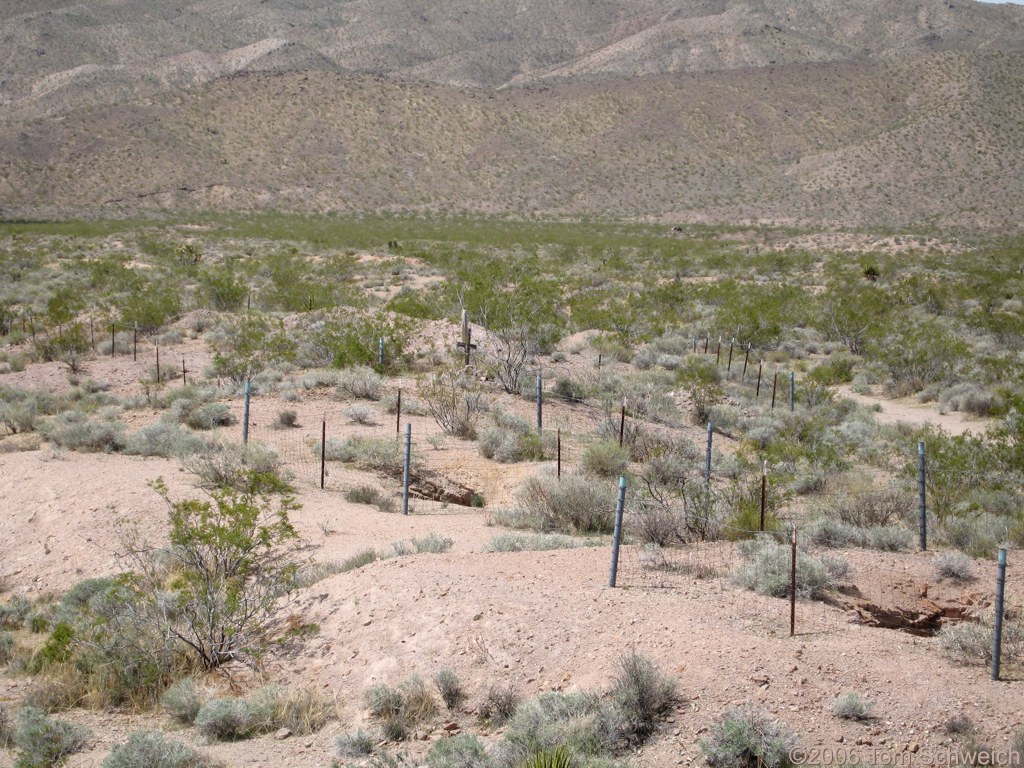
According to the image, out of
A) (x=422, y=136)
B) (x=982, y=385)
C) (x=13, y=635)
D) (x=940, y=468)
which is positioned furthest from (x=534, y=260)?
(x=422, y=136)

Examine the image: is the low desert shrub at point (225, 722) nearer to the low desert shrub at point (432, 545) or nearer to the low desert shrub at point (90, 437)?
the low desert shrub at point (432, 545)

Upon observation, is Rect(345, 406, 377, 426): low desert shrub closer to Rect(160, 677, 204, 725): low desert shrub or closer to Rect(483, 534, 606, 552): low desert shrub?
Rect(483, 534, 606, 552): low desert shrub

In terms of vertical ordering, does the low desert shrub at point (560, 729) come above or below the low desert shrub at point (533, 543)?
below

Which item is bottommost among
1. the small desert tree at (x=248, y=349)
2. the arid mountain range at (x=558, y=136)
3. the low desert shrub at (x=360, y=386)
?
the low desert shrub at (x=360, y=386)

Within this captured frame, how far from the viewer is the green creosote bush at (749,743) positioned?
19.6 feet

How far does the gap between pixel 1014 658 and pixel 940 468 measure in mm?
6012

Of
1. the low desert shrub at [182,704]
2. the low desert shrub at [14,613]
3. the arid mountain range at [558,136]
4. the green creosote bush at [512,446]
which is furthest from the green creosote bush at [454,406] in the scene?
the arid mountain range at [558,136]

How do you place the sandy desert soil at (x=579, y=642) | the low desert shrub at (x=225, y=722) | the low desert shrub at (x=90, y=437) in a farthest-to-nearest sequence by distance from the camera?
1. the low desert shrub at (x=90, y=437)
2. the low desert shrub at (x=225, y=722)
3. the sandy desert soil at (x=579, y=642)

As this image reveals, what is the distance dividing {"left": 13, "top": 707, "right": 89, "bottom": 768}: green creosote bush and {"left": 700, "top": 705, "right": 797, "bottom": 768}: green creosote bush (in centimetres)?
465

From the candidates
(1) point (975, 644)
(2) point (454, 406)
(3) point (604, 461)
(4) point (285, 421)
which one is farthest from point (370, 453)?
(1) point (975, 644)

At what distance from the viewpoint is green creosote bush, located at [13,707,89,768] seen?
21.7 feet

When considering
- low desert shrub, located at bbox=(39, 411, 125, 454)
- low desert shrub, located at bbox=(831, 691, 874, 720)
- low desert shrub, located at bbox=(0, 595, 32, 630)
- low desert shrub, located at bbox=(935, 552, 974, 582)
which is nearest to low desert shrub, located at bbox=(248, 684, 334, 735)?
low desert shrub, located at bbox=(0, 595, 32, 630)

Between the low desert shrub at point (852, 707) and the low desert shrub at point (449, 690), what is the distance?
2.78m

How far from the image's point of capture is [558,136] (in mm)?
97062
